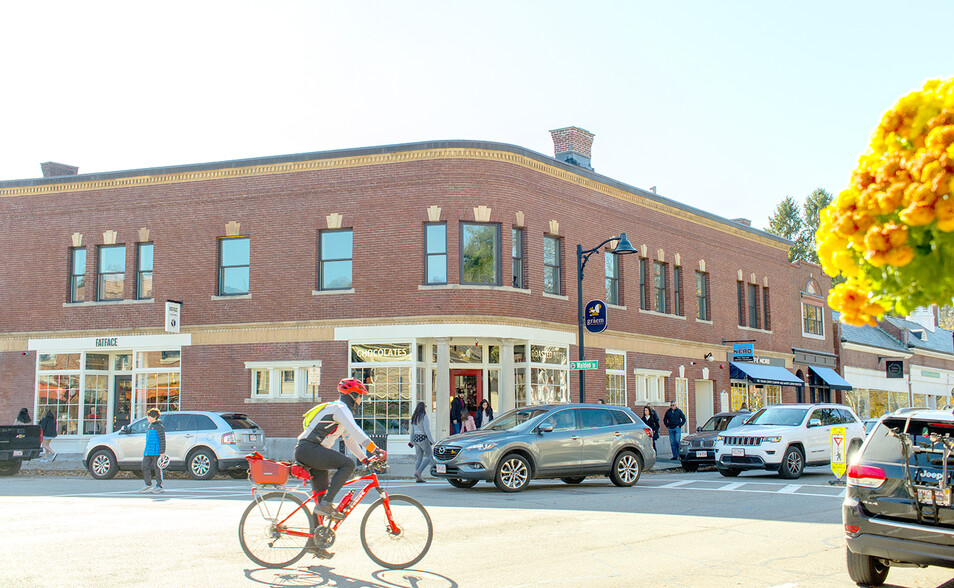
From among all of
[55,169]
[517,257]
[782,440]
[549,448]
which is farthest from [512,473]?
[55,169]

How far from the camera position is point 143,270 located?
88.7 feet

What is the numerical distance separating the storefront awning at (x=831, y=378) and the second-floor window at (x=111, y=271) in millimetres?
28431

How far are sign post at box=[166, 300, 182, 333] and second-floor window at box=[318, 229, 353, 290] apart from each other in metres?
4.31

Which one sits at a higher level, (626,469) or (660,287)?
(660,287)

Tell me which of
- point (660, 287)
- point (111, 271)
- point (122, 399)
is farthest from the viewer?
point (660, 287)

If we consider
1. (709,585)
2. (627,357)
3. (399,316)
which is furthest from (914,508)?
(627,357)

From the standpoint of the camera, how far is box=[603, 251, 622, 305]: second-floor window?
95.5ft

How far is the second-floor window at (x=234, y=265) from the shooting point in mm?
26125

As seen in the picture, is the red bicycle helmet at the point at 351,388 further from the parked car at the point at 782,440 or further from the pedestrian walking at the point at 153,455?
the parked car at the point at 782,440

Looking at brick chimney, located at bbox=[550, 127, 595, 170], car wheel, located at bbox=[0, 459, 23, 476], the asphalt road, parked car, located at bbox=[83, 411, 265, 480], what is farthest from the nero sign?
car wheel, located at bbox=[0, 459, 23, 476]

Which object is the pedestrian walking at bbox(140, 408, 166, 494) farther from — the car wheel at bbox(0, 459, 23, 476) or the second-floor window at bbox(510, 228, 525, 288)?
the second-floor window at bbox(510, 228, 525, 288)

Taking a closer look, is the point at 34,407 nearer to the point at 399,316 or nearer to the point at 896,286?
the point at 399,316

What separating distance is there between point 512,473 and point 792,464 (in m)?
7.08

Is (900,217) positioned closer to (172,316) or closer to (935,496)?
(935,496)
